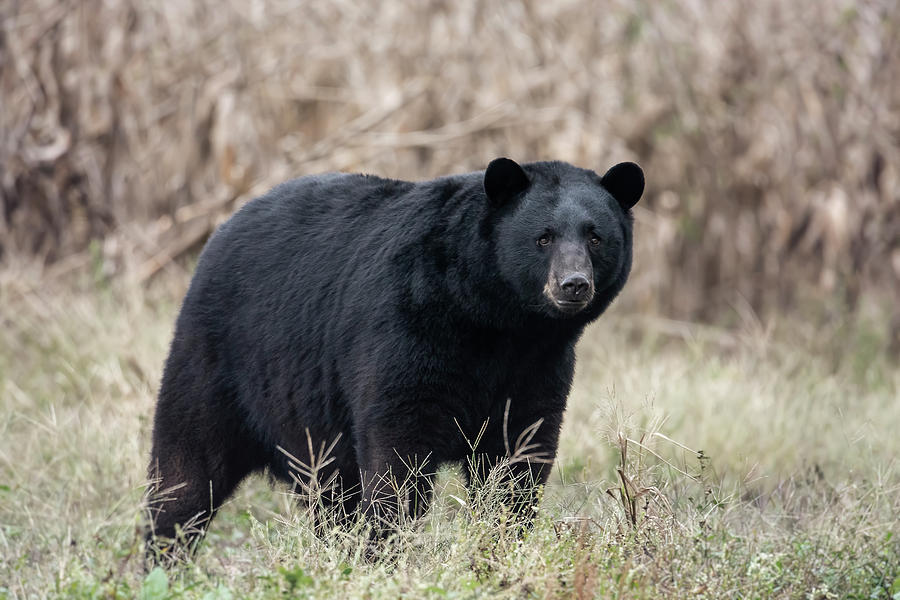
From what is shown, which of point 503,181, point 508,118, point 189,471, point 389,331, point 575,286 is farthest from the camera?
point 508,118

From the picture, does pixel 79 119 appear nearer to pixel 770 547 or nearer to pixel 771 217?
pixel 771 217

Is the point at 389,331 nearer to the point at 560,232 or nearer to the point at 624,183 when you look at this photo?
the point at 560,232

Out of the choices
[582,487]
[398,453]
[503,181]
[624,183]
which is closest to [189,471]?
[398,453]

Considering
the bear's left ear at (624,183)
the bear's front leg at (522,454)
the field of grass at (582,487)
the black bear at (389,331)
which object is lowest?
the field of grass at (582,487)

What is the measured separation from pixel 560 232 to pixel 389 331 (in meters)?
0.68

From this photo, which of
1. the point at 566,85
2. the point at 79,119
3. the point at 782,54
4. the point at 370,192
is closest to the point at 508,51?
the point at 566,85

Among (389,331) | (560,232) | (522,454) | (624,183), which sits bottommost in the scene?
(522,454)

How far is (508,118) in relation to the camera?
10.3 meters

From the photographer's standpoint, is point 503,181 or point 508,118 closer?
point 503,181

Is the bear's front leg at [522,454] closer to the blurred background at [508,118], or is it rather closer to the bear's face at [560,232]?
the bear's face at [560,232]

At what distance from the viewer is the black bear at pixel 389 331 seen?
4242mm

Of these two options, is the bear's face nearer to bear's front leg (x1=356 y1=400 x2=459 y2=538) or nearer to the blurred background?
bear's front leg (x1=356 y1=400 x2=459 y2=538)

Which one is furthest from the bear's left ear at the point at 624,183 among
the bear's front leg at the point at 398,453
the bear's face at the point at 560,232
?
the bear's front leg at the point at 398,453

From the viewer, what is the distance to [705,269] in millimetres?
11359
